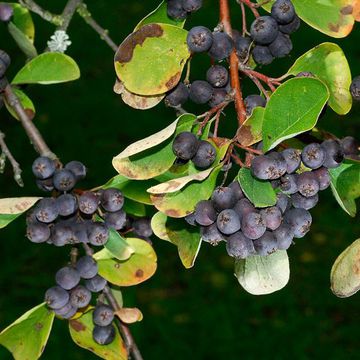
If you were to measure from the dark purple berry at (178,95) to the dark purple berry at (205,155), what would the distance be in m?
0.17

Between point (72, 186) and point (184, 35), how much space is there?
294 mm

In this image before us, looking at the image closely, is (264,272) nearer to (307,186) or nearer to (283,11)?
(307,186)

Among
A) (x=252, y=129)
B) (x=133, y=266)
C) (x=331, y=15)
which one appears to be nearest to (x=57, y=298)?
(x=133, y=266)

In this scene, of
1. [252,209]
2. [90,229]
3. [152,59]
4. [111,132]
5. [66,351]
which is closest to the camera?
[252,209]

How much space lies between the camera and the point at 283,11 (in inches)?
44.4

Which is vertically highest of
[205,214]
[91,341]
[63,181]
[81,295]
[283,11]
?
[283,11]

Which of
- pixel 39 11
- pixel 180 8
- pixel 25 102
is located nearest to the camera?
pixel 180 8

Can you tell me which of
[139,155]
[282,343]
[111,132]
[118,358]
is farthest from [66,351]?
[139,155]

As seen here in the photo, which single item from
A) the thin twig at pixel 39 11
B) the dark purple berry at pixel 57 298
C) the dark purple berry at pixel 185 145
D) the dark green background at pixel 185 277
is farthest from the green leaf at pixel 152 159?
the dark green background at pixel 185 277

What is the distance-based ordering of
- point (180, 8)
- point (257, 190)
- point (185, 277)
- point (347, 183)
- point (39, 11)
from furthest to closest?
point (185, 277) → point (39, 11) → point (180, 8) → point (347, 183) → point (257, 190)

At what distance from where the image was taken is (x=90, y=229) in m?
1.19

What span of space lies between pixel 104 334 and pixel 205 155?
487 millimetres

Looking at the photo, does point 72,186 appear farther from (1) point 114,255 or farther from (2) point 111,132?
(2) point 111,132

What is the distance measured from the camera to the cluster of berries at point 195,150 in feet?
3.25
